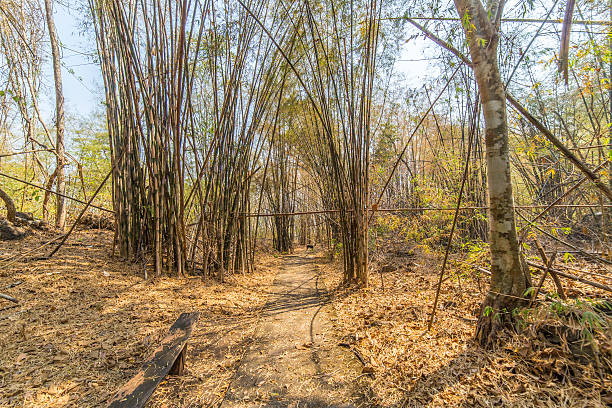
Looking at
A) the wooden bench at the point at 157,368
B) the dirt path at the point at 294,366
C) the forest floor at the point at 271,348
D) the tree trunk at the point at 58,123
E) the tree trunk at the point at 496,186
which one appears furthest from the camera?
the tree trunk at the point at 58,123

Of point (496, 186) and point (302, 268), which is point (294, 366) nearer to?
point (496, 186)

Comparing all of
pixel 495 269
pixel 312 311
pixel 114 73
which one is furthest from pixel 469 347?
pixel 114 73

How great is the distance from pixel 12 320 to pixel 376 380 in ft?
7.47

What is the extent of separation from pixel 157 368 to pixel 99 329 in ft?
2.71

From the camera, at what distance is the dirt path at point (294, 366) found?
4.13 feet

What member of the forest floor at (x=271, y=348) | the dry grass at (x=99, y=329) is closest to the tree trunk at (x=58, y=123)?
the dry grass at (x=99, y=329)

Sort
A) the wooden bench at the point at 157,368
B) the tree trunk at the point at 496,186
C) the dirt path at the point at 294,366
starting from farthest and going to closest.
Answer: the tree trunk at the point at 496,186
the dirt path at the point at 294,366
the wooden bench at the point at 157,368

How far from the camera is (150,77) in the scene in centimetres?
284

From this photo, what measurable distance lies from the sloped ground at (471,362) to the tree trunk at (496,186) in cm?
12

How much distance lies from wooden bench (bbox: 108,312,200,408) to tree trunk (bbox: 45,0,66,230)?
12.7ft

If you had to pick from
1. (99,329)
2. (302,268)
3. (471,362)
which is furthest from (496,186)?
(302,268)

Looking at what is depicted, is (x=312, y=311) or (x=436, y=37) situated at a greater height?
(x=436, y=37)

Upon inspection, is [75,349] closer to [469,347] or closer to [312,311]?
[312,311]

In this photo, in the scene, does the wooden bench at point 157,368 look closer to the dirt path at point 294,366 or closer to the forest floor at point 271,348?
the forest floor at point 271,348
